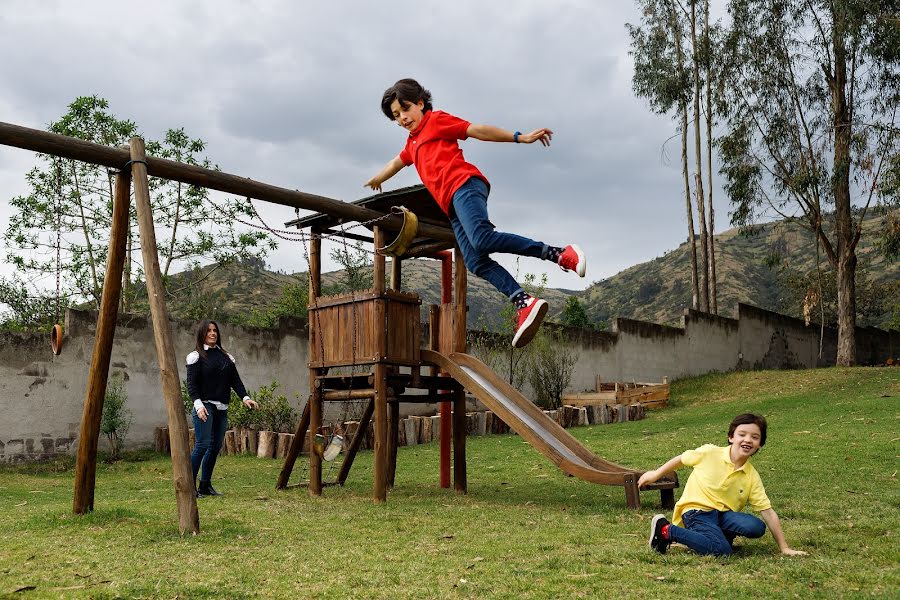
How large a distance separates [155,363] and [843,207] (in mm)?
20631

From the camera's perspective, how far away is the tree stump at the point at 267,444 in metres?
14.5

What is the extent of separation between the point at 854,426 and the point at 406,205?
8870 millimetres

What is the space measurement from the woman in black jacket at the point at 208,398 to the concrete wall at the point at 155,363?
6.28m

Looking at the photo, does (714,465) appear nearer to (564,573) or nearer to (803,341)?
(564,573)

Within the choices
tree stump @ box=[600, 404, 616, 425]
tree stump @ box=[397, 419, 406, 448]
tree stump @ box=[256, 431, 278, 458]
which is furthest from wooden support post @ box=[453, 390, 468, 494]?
tree stump @ box=[600, 404, 616, 425]

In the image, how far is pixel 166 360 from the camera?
6.61 m

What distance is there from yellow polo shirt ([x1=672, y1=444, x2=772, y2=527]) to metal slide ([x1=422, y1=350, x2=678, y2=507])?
2084 mm

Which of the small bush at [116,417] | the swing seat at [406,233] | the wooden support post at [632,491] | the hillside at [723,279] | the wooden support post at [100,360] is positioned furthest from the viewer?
the hillside at [723,279]

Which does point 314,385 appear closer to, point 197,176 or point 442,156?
point 197,176

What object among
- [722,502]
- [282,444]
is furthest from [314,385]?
[282,444]

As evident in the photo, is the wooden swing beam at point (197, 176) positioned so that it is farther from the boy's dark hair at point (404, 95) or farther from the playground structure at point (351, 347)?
the boy's dark hair at point (404, 95)

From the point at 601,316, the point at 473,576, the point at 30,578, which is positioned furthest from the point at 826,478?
the point at 601,316

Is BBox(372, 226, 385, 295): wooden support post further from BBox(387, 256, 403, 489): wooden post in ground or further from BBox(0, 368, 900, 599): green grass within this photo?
BBox(0, 368, 900, 599): green grass

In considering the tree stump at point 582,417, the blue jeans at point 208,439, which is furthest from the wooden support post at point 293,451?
the tree stump at point 582,417
